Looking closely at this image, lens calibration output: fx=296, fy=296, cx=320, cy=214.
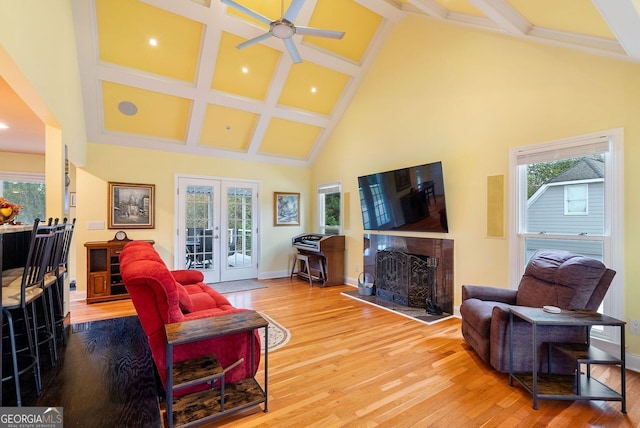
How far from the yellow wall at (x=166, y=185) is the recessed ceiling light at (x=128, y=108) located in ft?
2.26

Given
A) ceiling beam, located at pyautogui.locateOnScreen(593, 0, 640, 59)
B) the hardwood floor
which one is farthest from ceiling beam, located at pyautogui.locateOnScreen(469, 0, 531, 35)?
the hardwood floor

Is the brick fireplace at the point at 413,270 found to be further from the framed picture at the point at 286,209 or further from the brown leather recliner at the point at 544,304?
the framed picture at the point at 286,209

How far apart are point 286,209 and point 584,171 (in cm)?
518

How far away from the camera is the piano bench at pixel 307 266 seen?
19.2ft

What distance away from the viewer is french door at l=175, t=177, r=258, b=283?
5.73 metres

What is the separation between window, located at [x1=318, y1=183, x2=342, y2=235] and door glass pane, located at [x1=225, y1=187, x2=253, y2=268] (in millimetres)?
1582

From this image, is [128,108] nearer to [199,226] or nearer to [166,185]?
[166,185]

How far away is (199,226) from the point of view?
231 inches

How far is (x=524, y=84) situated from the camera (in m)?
3.32

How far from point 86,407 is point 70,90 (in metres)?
3.54

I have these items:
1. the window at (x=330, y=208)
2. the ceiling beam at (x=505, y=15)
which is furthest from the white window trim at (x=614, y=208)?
the window at (x=330, y=208)

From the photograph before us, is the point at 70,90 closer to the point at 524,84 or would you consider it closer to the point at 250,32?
the point at 250,32

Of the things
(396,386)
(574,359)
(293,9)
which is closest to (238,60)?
(293,9)

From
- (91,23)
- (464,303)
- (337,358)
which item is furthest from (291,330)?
(91,23)
